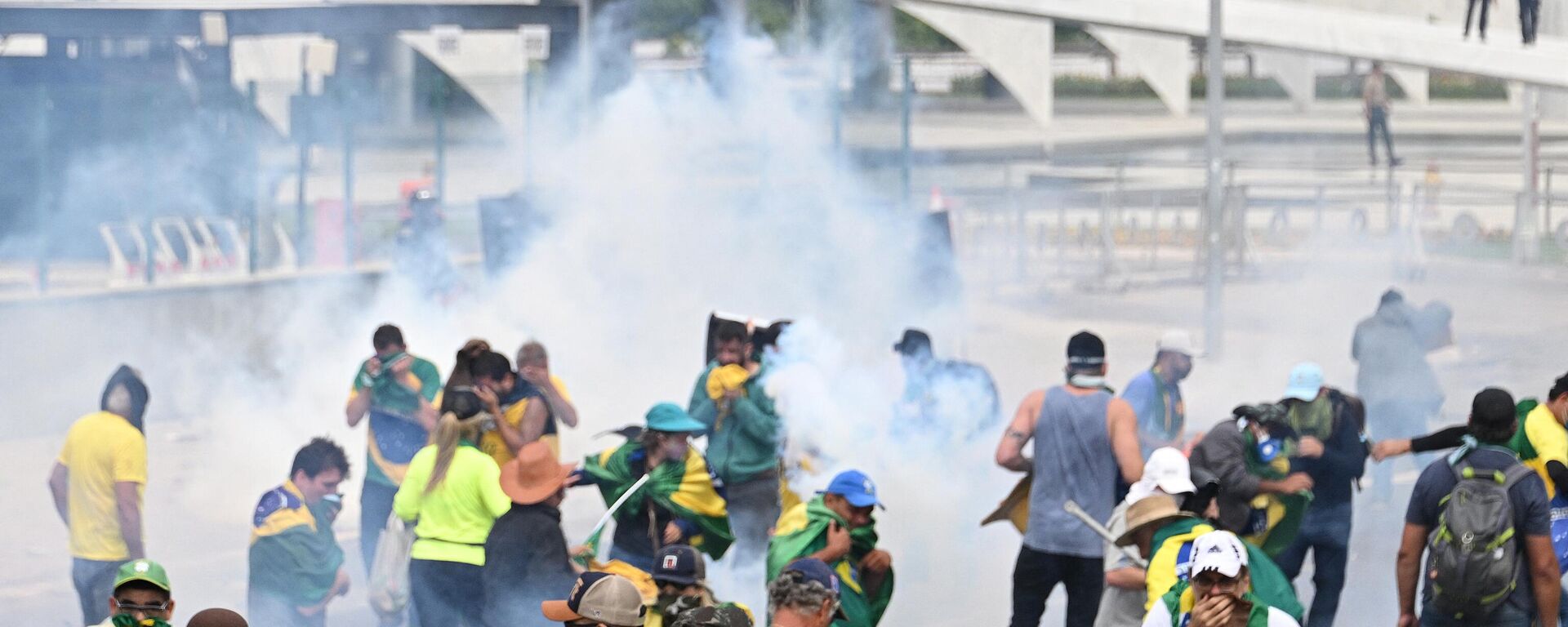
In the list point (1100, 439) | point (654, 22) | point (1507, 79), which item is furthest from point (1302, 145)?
point (1100, 439)

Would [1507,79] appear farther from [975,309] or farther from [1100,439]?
[1100,439]

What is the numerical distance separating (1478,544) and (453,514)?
313 centimetres

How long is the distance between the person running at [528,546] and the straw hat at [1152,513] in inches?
69.0

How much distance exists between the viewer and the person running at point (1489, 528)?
5238 millimetres

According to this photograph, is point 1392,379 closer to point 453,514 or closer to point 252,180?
point 453,514

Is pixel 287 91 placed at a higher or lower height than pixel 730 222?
higher

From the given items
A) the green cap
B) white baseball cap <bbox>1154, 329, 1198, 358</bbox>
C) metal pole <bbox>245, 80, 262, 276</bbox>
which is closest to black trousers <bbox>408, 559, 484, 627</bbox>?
the green cap

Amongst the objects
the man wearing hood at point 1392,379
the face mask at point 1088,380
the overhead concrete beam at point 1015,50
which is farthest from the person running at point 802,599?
the overhead concrete beam at point 1015,50

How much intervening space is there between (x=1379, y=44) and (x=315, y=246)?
419 inches

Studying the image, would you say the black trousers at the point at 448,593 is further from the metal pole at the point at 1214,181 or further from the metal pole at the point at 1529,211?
the metal pole at the point at 1529,211

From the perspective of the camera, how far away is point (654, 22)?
1730 cm

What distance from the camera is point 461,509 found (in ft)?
19.7

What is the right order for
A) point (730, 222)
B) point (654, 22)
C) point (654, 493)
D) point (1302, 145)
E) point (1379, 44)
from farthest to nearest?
point (1302, 145) < point (1379, 44) < point (654, 22) < point (730, 222) < point (654, 493)

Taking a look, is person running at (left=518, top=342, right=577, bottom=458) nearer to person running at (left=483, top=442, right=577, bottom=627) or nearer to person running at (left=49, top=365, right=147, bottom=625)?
person running at (left=483, top=442, right=577, bottom=627)
